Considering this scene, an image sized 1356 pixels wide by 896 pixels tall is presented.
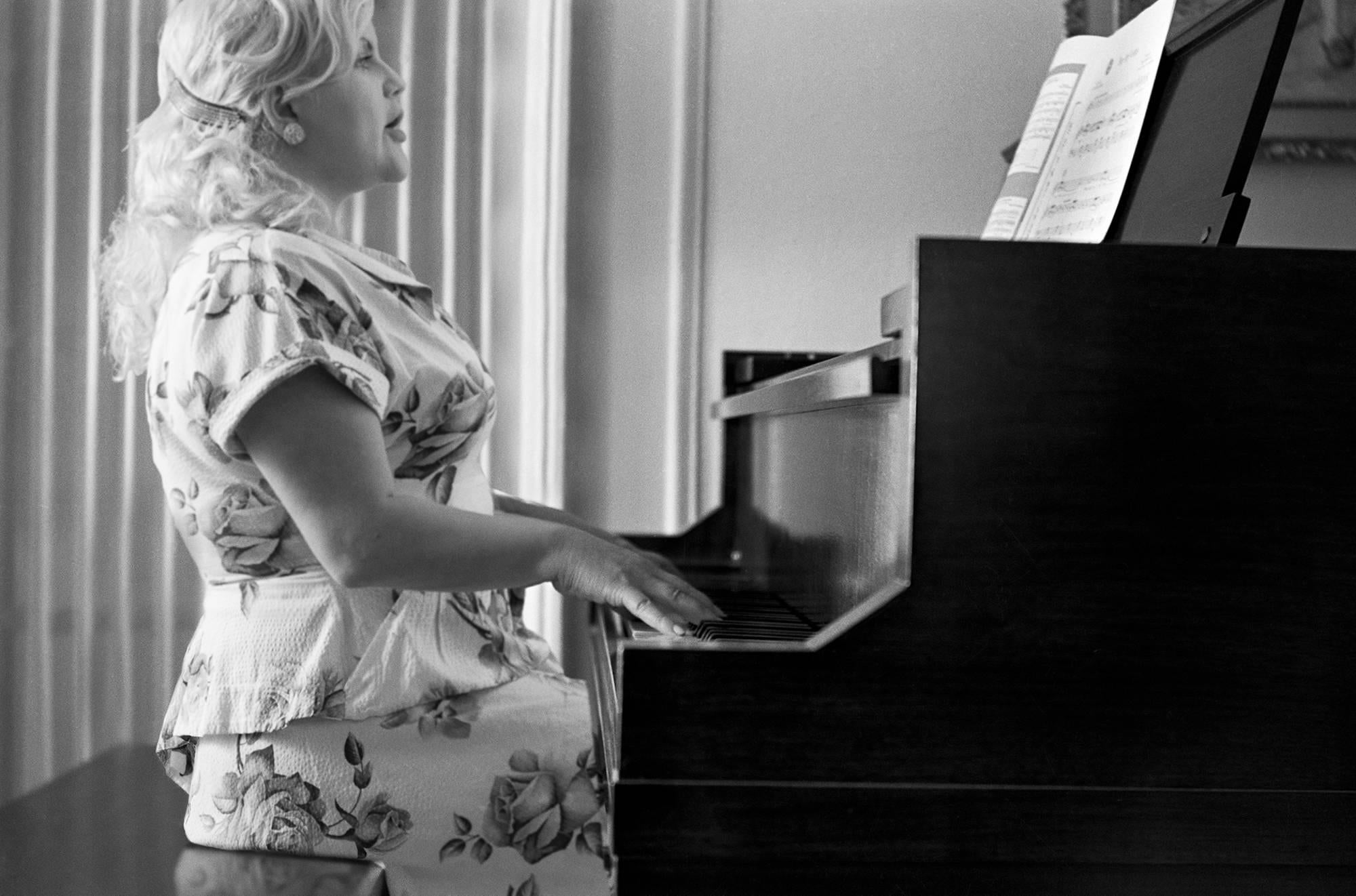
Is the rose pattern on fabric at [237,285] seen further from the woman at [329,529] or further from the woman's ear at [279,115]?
the woman's ear at [279,115]

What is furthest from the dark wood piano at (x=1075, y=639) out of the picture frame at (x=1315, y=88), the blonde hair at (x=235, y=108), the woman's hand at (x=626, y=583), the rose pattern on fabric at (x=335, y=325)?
the picture frame at (x=1315, y=88)

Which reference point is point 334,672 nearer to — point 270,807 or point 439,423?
point 270,807

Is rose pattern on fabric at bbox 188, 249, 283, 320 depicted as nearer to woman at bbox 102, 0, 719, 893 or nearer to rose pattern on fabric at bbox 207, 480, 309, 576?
woman at bbox 102, 0, 719, 893

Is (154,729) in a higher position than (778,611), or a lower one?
lower

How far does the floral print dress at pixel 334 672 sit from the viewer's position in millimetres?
1127

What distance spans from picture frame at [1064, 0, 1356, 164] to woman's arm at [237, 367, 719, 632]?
5.44ft

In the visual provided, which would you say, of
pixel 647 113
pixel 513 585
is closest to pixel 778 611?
pixel 513 585

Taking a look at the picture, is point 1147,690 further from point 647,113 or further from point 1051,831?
point 647,113

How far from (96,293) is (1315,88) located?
7.46 ft

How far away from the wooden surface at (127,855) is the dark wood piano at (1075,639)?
1.25ft

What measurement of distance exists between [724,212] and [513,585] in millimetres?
1445

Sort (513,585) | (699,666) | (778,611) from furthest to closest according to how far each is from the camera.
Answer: (778,611) → (513,585) → (699,666)

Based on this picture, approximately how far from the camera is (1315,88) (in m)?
2.16

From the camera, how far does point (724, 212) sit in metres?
2.38
